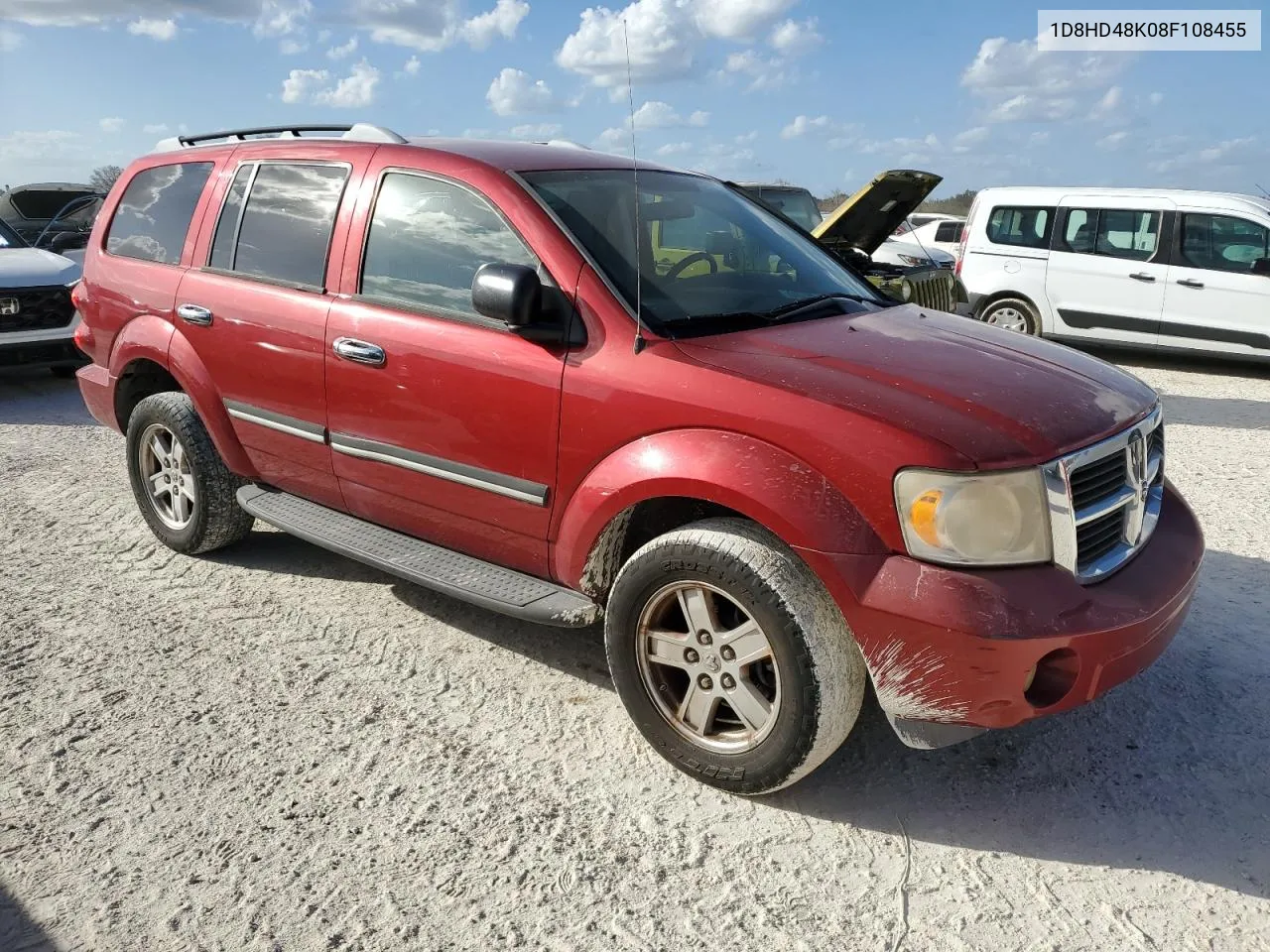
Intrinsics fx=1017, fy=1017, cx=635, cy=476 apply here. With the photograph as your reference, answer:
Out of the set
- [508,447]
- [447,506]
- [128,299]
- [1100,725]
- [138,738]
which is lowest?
[1100,725]

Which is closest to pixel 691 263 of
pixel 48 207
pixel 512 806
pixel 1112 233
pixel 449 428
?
pixel 449 428

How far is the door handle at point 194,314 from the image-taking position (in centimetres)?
413

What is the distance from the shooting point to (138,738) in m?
3.12

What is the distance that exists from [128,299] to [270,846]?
9.54ft

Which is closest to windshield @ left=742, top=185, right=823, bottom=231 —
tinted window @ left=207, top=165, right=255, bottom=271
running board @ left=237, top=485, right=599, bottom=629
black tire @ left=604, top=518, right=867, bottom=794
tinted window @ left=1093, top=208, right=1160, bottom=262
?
tinted window @ left=1093, top=208, right=1160, bottom=262

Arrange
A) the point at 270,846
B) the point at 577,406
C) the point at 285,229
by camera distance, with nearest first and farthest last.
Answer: the point at 270,846
the point at 577,406
the point at 285,229

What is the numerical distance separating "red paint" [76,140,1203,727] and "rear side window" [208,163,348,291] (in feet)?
0.22

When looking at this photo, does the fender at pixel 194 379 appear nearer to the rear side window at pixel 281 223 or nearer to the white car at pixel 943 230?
the rear side window at pixel 281 223

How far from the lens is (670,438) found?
2828 millimetres

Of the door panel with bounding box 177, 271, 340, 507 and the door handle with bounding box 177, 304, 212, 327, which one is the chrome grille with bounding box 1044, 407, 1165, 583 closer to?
the door panel with bounding box 177, 271, 340, 507

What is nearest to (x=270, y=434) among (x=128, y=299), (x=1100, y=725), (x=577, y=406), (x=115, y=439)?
(x=128, y=299)

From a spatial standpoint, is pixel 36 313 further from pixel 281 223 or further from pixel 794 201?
pixel 794 201

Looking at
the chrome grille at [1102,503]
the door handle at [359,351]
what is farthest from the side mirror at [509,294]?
the chrome grille at [1102,503]

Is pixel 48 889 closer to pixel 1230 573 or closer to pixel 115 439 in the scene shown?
pixel 1230 573
